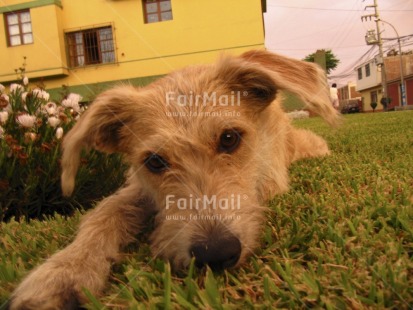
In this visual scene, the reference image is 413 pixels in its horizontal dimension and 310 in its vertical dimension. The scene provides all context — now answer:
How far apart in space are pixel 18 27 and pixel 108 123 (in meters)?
18.9

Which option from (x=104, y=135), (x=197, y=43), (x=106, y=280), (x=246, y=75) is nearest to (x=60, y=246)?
(x=106, y=280)

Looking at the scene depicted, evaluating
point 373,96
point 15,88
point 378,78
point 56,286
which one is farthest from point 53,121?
point 373,96

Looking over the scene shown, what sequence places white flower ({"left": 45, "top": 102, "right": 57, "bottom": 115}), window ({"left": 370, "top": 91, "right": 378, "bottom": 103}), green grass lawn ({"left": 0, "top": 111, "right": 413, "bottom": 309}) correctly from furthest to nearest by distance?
window ({"left": 370, "top": 91, "right": 378, "bottom": 103})
white flower ({"left": 45, "top": 102, "right": 57, "bottom": 115})
green grass lawn ({"left": 0, "top": 111, "right": 413, "bottom": 309})

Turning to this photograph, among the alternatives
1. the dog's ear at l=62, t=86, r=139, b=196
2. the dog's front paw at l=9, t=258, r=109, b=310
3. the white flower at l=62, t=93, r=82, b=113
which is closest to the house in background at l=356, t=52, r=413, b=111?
the white flower at l=62, t=93, r=82, b=113

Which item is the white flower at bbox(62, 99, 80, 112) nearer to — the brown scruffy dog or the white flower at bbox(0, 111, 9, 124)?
the white flower at bbox(0, 111, 9, 124)

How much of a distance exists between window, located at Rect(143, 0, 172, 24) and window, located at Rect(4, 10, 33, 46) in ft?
20.2

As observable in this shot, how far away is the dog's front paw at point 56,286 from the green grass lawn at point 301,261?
101 mm

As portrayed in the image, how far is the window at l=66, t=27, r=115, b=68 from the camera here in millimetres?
17562

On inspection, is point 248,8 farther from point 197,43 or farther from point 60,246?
point 60,246

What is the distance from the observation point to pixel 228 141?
2299mm

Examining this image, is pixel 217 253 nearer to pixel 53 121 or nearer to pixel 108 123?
pixel 108 123

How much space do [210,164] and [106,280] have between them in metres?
0.83

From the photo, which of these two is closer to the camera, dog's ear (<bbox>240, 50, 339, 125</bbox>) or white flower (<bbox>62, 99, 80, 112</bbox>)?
dog's ear (<bbox>240, 50, 339, 125</bbox>)

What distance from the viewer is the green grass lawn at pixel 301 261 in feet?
4.33
